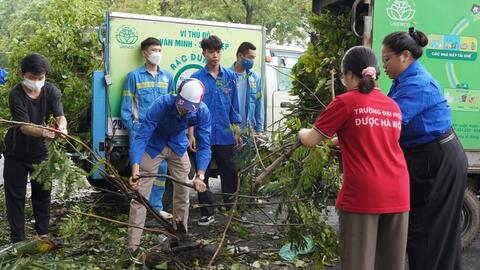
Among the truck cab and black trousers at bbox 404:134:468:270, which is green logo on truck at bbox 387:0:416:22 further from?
the truck cab

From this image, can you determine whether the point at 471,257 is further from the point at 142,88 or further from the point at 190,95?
the point at 142,88

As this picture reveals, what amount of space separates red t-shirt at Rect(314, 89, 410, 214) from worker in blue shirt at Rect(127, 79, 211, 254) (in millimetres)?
1605

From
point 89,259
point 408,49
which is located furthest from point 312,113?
point 89,259

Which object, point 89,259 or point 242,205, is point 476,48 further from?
point 89,259

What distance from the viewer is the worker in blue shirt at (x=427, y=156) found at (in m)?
3.63

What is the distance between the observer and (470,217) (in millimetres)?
5070

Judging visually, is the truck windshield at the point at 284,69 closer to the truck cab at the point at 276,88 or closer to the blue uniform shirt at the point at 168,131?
the truck cab at the point at 276,88

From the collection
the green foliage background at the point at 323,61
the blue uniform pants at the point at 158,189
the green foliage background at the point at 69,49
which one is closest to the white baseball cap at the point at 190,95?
the blue uniform pants at the point at 158,189

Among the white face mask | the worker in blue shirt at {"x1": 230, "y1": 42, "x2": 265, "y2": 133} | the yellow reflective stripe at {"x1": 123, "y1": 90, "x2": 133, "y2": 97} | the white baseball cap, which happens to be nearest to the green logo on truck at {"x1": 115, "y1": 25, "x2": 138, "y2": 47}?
the yellow reflective stripe at {"x1": 123, "y1": 90, "x2": 133, "y2": 97}

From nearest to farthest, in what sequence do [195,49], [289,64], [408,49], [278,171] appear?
1. [408,49]
2. [278,171]
3. [195,49]
4. [289,64]

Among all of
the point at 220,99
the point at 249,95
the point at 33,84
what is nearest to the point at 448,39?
the point at 249,95

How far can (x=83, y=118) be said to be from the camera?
6.41 meters

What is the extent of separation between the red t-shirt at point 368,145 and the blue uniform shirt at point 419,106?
0.40 meters

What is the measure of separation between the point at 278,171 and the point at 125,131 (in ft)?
8.18
